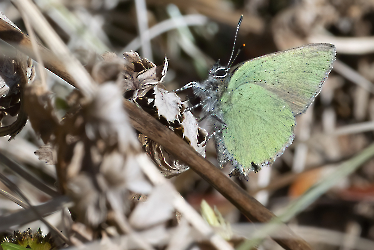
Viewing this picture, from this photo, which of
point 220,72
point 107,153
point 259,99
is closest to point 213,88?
point 220,72

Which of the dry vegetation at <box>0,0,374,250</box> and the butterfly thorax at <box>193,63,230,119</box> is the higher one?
the butterfly thorax at <box>193,63,230,119</box>

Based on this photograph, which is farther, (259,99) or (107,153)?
(259,99)

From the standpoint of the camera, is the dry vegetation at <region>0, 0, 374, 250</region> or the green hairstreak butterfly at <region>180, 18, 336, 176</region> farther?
the green hairstreak butterfly at <region>180, 18, 336, 176</region>

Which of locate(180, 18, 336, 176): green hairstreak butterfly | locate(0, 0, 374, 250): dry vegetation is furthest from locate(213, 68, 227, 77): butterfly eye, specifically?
locate(0, 0, 374, 250): dry vegetation

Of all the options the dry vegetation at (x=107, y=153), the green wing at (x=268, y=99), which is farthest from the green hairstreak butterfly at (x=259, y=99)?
the dry vegetation at (x=107, y=153)

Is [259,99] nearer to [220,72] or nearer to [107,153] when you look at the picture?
[220,72]

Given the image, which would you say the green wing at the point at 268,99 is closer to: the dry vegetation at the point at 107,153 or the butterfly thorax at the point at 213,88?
the butterfly thorax at the point at 213,88

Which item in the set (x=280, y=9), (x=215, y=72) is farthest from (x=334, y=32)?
(x=215, y=72)

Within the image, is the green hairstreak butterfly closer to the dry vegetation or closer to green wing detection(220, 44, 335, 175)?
green wing detection(220, 44, 335, 175)
